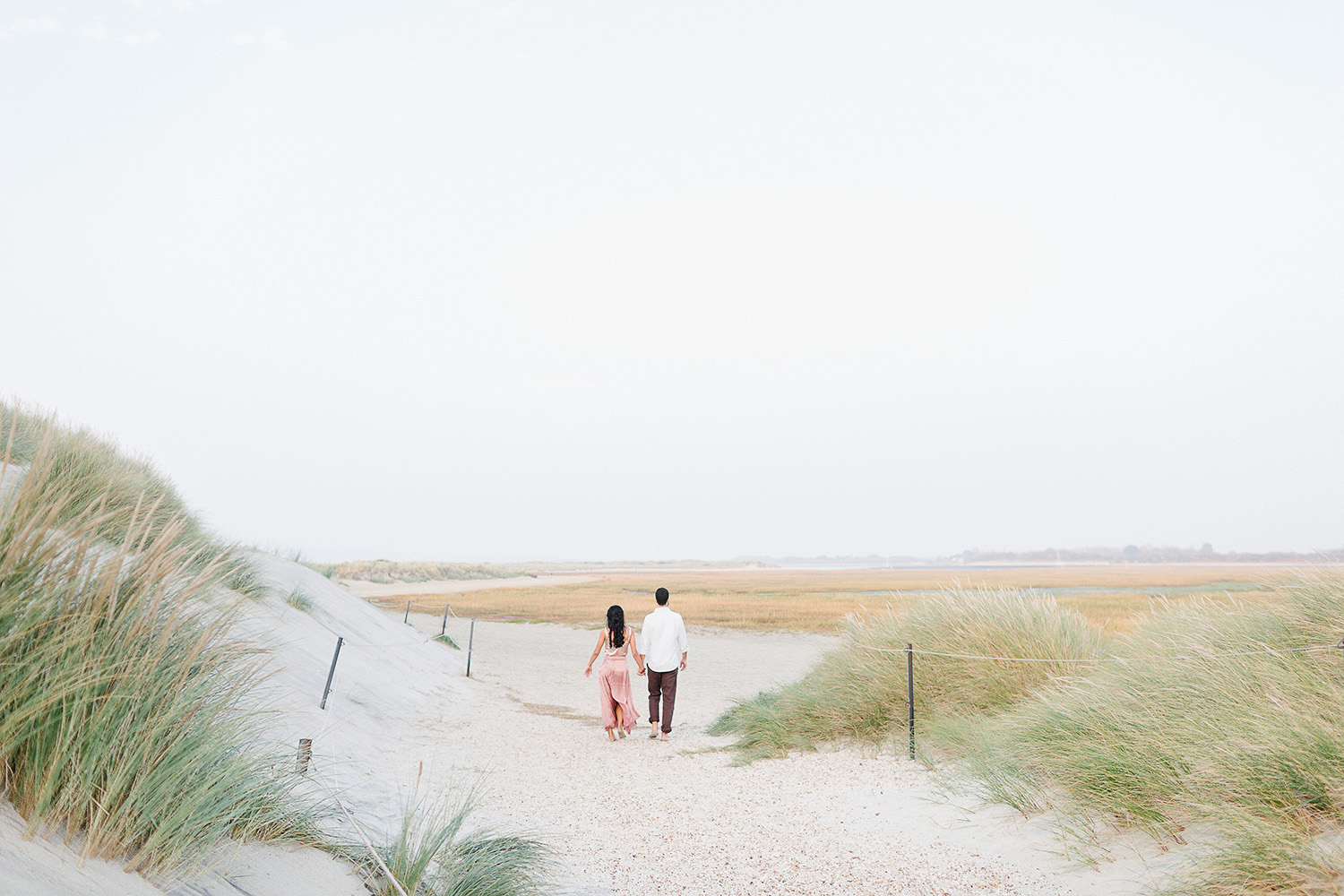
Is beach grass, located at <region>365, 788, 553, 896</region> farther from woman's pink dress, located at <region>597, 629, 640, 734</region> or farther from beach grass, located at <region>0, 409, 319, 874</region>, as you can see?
woman's pink dress, located at <region>597, 629, 640, 734</region>

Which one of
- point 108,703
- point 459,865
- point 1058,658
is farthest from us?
point 1058,658

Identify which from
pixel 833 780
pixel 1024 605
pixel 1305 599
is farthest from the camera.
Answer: pixel 1024 605

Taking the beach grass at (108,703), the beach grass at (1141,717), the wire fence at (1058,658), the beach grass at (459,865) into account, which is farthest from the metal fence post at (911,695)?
the beach grass at (108,703)

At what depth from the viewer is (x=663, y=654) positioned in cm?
932

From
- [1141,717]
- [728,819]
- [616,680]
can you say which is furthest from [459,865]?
[616,680]

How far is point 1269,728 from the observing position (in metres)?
3.86

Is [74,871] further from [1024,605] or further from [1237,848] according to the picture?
[1024,605]

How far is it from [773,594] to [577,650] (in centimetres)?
3650

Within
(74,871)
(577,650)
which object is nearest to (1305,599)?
(74,871)

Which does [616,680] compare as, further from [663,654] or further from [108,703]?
[108,703]

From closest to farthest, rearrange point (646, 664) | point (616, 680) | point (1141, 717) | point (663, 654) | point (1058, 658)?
point (1141, 717)
point (1058, 658)
point (663, 654)
point (616, 680)
point (646, 664)

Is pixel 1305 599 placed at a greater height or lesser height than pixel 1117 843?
greater

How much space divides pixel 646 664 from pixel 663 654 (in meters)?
0.51

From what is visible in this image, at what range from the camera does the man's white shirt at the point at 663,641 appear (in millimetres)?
9312
